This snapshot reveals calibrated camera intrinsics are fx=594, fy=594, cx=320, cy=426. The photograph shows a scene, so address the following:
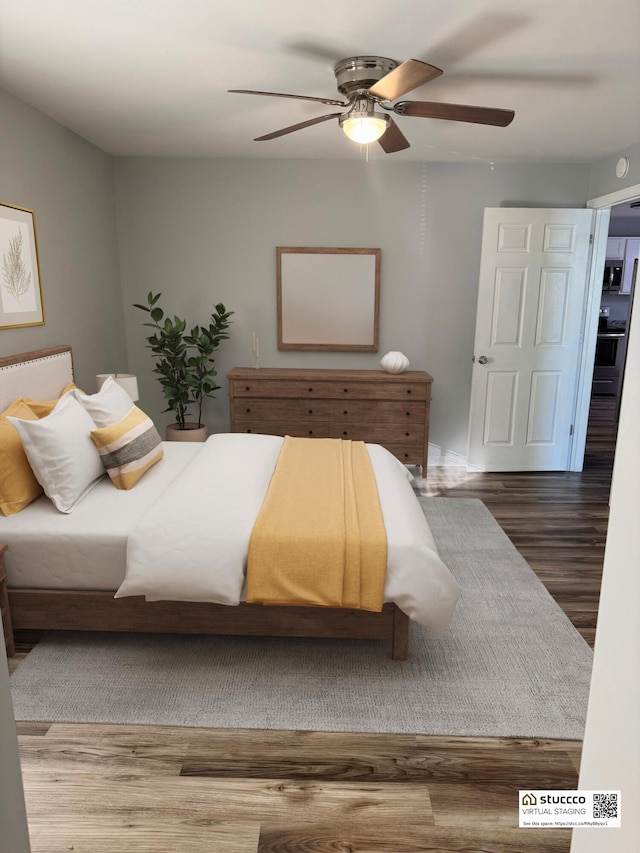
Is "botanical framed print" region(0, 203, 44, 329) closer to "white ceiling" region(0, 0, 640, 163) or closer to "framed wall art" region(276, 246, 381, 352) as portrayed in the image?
"white ceiling" region(0, 0, 640, 163)

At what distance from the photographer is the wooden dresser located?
15.3ft

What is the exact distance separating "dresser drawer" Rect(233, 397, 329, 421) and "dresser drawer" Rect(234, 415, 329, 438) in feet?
0.08

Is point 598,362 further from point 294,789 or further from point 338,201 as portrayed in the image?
point 294,789

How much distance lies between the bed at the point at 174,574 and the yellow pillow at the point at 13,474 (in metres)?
0.05

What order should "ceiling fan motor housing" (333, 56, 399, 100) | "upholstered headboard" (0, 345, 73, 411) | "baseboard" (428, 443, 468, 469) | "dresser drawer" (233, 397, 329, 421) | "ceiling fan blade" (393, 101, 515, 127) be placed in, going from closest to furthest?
"ceiling fan blade" (393, 101, 515, 127) < "ceiling fan motor housing" (333, 56, 399, 100) < "upholstered headboard" (0, 345, 73, 411) < "dresser drawer" (233, 397, 329, 421) < "baseboard" (428, 443, 468, 469)

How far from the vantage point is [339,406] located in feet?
15.4

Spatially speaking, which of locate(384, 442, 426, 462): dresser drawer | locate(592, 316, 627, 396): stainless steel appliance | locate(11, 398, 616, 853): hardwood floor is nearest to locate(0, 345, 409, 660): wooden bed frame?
locate(11, 398, 616, 853): hardwood floor

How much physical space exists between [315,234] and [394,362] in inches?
49.5

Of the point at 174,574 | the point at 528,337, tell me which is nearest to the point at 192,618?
the point at 174,574

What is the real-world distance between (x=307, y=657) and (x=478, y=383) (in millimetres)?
3150

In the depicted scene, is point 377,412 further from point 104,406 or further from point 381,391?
point 104,406

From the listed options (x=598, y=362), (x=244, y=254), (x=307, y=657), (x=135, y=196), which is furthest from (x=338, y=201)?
(x=598, y=362)

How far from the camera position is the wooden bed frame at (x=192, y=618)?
7.89 feet

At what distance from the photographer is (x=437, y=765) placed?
6.38 ft
